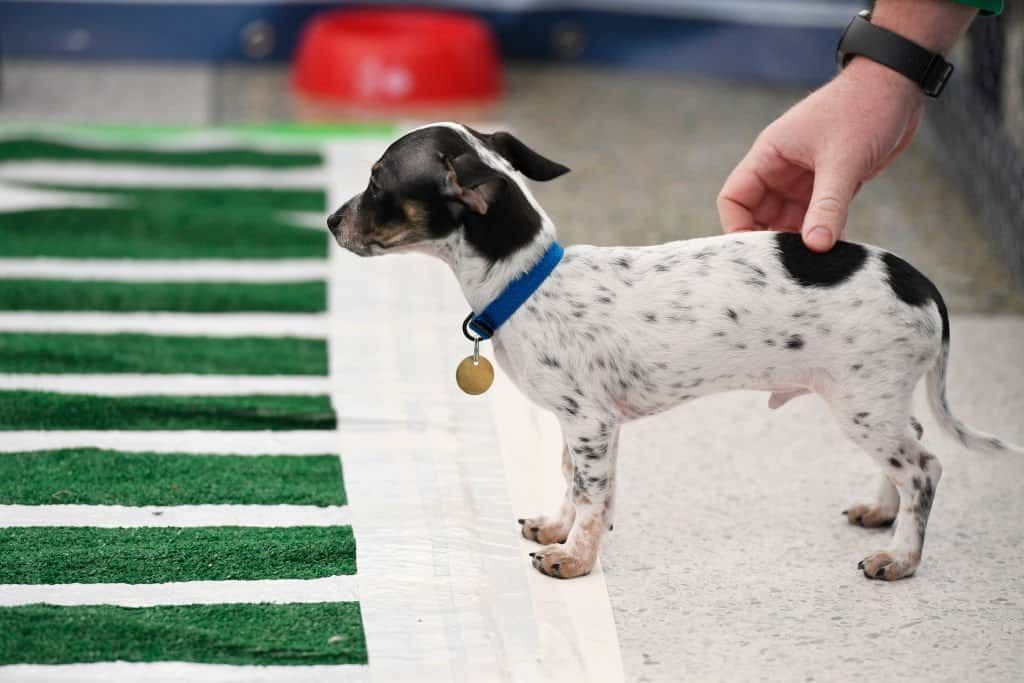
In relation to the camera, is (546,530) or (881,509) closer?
(546,530)

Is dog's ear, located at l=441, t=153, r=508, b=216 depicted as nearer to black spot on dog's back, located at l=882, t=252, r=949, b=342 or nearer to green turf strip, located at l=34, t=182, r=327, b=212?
black spot on dog's back, located at l=882, t=252, r=949, b=342

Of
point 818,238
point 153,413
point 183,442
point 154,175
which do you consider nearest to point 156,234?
point 154,175

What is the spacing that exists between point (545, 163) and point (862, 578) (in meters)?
1.04

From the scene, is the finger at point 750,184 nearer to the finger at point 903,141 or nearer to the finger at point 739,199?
the finger at point 739,199

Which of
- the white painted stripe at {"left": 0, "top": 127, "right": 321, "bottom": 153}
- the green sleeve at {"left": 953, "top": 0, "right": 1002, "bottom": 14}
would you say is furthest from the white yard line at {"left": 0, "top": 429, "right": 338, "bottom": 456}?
the white painted stripe at {"left": 0, "top": 127, "right": 321, "bottom": 153}

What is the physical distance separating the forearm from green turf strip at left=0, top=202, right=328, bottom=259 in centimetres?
197

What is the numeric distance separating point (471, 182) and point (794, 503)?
3.84ft

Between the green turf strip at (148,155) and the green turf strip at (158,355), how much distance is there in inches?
55.3

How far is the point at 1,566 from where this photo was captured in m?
2.73

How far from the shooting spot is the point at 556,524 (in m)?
2.95

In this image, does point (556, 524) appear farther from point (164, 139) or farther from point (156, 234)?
point (164, 139)

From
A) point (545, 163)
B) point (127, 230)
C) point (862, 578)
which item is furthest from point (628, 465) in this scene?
point (127, 230)

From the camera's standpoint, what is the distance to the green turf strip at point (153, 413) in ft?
11.0

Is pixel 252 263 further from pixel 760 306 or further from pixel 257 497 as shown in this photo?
pixel 760 306
